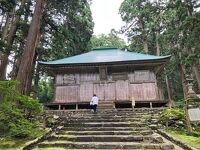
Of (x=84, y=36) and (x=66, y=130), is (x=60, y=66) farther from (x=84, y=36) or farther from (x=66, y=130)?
(x=84, y=36)

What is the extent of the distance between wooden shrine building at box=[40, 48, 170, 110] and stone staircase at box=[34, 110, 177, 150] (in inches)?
212

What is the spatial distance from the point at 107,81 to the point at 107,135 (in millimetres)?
9877

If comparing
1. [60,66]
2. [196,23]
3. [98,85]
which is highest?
[196,23]

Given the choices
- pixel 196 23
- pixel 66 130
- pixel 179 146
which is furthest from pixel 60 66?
pixel 179 146

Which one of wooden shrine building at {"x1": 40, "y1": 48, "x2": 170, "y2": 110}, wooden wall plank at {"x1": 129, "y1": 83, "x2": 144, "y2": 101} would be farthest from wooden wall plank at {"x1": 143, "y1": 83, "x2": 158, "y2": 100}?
wooden wall plank at {"x1": 129, "y1": 83, "x2": 144, "y2": 101}

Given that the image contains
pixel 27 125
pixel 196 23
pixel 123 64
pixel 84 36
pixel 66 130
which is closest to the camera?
pixel 27 125

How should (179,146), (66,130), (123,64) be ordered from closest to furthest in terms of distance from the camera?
1. (179,146)
2. (66,130)
3. (123,64)

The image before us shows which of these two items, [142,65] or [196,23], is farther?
[142,65]

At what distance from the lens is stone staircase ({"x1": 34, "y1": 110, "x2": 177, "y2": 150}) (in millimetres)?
A: 8312

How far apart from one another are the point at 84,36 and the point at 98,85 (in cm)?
1265

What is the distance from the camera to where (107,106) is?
719 inches

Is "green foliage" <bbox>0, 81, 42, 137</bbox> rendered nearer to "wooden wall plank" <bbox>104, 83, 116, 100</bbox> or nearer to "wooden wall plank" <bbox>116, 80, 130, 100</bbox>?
"wooden wall plank" <bbox>104, 83, 116, 100</bbox>

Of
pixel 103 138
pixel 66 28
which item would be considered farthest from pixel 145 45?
pixel 103 138

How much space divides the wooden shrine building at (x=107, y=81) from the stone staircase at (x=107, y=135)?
5.38m
